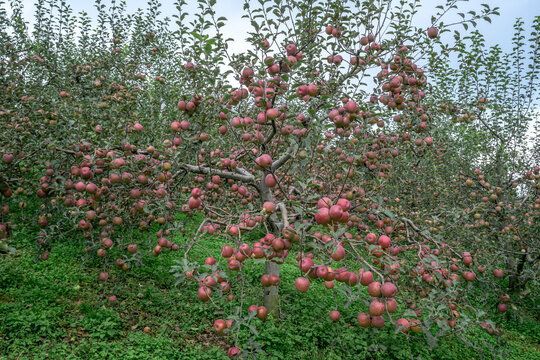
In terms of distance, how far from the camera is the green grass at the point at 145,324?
3738 millimetres

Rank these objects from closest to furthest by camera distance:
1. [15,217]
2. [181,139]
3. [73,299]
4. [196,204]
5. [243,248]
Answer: [243,248]
[196,204]
[181,139]
[73,299]
[15,217]

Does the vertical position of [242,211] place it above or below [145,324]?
above

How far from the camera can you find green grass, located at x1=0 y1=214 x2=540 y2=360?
3.74 meters

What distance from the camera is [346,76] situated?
431 centimetres

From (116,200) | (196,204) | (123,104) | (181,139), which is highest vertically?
(123,104)

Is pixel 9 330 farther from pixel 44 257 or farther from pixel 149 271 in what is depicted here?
pixel 149 271

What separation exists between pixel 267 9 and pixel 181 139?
1.86 meters

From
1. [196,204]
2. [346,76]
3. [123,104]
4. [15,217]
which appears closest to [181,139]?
[196,204]

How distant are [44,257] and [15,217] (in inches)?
105

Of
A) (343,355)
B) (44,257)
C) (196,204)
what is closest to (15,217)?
(44,257)

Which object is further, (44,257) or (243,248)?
(44,257)

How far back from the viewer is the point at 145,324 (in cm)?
441

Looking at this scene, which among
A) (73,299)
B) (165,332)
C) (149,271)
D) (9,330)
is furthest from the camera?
(149,271)

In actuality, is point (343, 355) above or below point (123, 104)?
below
